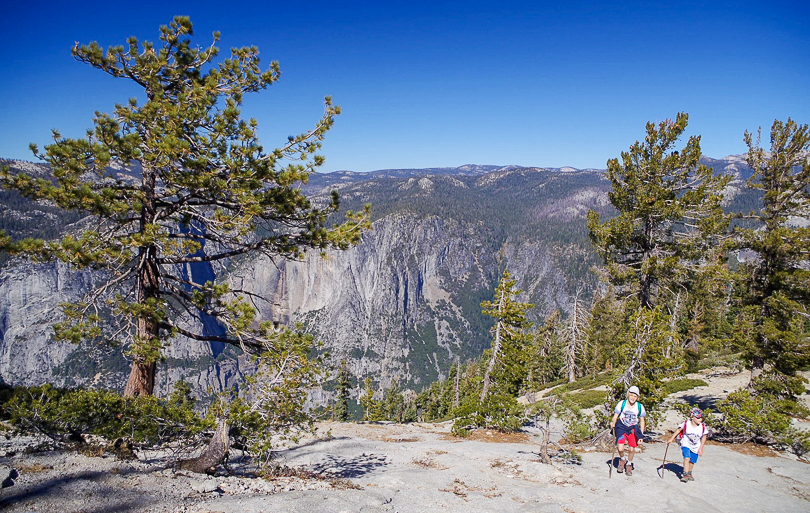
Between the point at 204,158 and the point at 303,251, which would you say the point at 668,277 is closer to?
the point at 303,251

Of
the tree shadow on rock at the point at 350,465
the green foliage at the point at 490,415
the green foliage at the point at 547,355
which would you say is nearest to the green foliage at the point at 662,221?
the green foliage at the point at 490,415

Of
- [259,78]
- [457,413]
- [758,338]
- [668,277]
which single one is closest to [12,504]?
[259,78]

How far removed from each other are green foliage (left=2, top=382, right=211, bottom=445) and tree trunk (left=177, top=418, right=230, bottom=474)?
301mm

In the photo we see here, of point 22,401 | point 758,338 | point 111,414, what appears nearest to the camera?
point 22,401

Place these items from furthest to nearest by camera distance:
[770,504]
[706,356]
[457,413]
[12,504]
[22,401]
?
[706,356]
[457,413]
[770,504]
[22,401]
[12,504]

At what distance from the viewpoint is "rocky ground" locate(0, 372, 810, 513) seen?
5766 mm

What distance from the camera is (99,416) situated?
6.80 metres

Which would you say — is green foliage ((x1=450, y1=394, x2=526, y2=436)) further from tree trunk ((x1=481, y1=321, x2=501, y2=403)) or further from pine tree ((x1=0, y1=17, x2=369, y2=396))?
pine tree ((x1=0, y1=17, x2=369, y2=396))

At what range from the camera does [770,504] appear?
8.32m

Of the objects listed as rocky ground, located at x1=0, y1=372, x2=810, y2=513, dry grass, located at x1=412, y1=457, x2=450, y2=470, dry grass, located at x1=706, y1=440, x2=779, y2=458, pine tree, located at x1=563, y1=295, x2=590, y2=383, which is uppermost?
rocky ground, located at x1=0, y1=372, x2=810, y2=513

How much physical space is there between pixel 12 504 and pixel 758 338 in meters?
21.7

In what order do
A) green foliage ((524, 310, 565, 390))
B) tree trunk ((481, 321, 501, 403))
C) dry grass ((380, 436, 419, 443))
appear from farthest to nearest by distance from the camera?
green foliage ((524, 310, 565, 390)) < tree trunk ((481, 321, 501, 403)) < dry grass ((380, 436, 419, 443))

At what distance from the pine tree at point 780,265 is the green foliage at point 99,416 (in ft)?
62.4

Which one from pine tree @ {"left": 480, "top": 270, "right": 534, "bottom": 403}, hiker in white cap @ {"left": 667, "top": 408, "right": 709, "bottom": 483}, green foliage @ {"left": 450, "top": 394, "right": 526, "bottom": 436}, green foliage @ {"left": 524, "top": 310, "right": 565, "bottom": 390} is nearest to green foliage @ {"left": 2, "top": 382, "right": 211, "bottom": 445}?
hiker in white cap @ {"left": 667, "top": 408, "right": 709, "bottom": 483}
